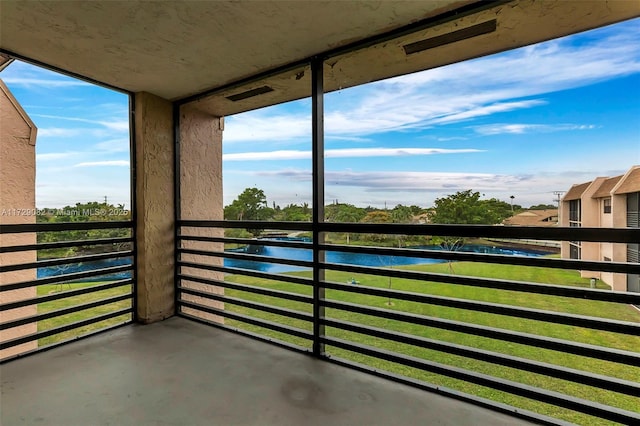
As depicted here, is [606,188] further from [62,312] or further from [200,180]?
[62,312]

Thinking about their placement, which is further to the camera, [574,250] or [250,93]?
[250,93]

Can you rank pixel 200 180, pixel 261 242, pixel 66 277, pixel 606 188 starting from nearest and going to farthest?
pixel 606 188, pixel 66 277, pixel 261 242, pixel 200 180

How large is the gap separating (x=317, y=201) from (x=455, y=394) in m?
1.66

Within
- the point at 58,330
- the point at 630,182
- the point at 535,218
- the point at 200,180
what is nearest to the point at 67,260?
the point at 58,330

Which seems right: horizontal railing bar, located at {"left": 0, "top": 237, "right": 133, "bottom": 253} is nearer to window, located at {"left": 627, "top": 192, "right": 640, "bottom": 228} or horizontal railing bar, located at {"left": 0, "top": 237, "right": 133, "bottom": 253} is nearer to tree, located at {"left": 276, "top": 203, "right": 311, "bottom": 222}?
tree, located at {"left": 276, "top": 203, "right": 311, "bottom": 222}

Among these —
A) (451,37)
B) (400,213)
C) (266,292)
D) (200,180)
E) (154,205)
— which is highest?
(451,37)

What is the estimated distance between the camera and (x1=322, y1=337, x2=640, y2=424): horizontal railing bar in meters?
1.55

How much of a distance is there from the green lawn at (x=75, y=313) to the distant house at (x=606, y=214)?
398 cm

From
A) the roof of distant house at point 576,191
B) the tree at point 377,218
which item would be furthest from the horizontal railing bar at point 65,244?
the roof of distant house at point 576,191

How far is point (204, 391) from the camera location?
76.9 inches

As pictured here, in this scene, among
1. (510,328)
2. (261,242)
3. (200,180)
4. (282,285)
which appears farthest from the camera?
(200,180)

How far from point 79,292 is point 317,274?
2.32 metres

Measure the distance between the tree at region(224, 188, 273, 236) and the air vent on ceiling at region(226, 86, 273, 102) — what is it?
3.66 feet

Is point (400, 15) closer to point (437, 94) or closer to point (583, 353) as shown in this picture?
point (437, 94)
